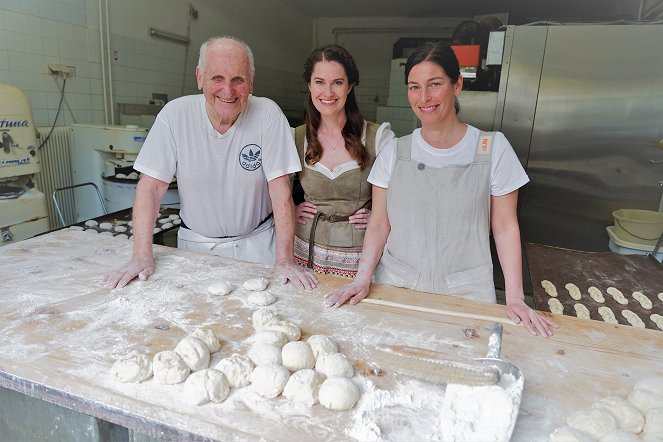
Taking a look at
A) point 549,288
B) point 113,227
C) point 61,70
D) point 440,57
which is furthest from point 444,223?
point 61,70

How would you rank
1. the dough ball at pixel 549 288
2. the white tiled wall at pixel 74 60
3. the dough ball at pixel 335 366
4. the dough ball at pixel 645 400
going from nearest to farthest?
the dough ball at pixel 645 400
the dough ball at pixel 335 366
the dough ball at pixel 549 288
the white tiled wall at pixel 74 60

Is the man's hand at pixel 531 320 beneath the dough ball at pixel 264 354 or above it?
above

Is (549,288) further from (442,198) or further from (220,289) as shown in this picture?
(220,289)

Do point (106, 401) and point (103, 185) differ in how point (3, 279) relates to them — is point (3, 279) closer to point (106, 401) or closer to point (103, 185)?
point (106, 401)

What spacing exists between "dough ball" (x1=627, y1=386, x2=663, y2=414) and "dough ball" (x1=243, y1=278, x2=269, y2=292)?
109cm

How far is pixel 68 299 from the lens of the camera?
1.42 meters

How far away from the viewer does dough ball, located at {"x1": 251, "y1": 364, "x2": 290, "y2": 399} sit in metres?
0.99

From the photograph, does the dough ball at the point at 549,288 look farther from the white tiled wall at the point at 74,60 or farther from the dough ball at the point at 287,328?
the white tiled wall at the point at 74,60

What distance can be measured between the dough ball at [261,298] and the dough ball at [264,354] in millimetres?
276

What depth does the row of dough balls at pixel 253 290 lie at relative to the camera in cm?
145

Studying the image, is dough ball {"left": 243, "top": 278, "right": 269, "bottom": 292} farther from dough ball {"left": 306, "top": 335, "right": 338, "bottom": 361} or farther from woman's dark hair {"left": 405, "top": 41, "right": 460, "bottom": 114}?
woman's dark hair {"left": 405, "top": 41, "right": 460, "bottom": 114}

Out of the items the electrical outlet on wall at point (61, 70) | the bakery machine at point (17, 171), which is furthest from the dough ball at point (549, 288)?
the electrical outlet on wall at point (61, 70)

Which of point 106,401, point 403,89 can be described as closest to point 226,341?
point 106,401

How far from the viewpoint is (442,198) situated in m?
1.74
